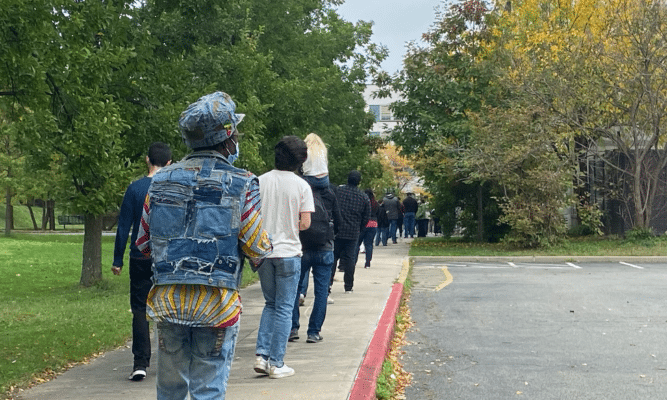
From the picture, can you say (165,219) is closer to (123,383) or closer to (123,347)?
(123,383)

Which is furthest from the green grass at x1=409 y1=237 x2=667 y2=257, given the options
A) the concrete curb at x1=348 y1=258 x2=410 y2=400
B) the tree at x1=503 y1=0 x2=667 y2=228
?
the concrete curb at x1=348 y1=258 x2=410 y2=400

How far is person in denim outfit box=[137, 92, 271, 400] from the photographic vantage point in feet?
13.3

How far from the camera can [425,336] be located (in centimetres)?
983

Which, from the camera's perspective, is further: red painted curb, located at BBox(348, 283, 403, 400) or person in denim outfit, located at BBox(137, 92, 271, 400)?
red painted curb, located at BBox(348, 283, 403, 400)

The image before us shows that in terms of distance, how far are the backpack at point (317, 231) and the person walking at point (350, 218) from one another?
10.8 ft

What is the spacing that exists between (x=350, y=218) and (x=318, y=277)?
3.40 metres

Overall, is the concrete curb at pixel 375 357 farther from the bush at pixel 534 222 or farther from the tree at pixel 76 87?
the bush at pixel 534 222

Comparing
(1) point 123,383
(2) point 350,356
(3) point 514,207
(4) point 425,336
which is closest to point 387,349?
(2) point 350,356

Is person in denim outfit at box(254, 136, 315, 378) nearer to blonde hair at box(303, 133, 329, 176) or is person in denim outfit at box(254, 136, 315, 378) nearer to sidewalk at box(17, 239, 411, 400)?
sidewalk at box(17, 239, 411, 400)

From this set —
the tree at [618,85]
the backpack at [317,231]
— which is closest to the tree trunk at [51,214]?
the tree at [618,85]

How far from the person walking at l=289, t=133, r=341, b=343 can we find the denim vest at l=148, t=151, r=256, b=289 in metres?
3.70

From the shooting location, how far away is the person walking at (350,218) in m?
11.5

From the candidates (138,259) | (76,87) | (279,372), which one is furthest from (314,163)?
(76,87)

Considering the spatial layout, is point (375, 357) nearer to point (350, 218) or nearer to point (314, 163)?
point (314, 163)
